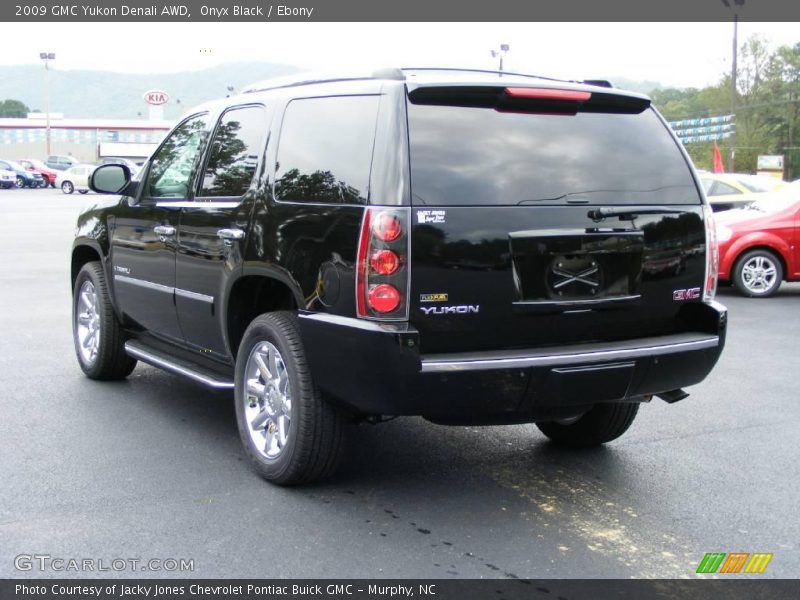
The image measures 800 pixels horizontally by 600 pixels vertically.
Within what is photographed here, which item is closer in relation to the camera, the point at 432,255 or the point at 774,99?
the point at 432,255

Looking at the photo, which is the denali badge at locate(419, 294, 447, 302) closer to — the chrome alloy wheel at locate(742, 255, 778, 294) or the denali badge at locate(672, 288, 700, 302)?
the denali badge at locate(672, 288, 700, 302)

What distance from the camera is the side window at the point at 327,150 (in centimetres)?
439

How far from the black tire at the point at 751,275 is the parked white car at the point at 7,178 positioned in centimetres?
4835

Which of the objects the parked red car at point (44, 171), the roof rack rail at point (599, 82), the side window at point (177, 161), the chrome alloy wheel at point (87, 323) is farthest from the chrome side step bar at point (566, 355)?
the parked red car at point (44, 171)

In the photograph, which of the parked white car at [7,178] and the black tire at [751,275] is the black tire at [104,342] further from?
the parked white car at [7,178]

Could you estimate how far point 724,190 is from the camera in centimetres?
1480

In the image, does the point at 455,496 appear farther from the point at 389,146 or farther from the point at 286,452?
the point at 389,146

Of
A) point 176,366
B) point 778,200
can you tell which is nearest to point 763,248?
point 778,200

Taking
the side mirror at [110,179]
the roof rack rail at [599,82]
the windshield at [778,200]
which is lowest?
the windshield at [778,200]

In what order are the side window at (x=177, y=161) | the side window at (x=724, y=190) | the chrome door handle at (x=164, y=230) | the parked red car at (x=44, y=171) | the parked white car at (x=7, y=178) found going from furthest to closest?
1. the parked red car at (x=44, y=171)
2. the parked white car at (x=7, y=178)
3. the side window at (x=724, y=190)
4. the side window at (x=177, y=161)
5. the chrome door handle at (x=164, y=230)

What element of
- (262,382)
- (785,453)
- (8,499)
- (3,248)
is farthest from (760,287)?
(3,248)

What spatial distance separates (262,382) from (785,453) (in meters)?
2.97

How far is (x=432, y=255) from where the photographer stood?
413 cm

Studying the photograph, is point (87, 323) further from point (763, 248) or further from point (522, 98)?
point (763, 248)
